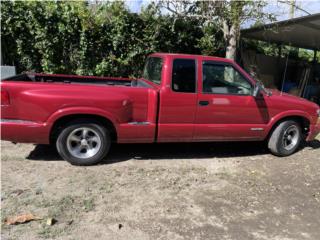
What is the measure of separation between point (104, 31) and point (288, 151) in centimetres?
601

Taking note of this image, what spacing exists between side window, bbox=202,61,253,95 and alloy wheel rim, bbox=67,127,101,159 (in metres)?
1.94

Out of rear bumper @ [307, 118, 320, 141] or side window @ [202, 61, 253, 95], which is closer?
side window @ [202, 61, 253, 95]

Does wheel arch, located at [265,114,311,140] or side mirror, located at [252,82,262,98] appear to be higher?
side mirror, located at [252,82,262,98]

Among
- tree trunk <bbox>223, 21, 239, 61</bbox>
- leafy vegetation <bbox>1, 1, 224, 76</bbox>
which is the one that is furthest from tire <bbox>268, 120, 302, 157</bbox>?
leafy vegetation <bbox>1, 1, 224, 76</bbox>

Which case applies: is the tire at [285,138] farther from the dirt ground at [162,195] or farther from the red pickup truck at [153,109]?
the dirt ground at [162,195]

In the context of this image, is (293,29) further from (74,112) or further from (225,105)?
(74,112)

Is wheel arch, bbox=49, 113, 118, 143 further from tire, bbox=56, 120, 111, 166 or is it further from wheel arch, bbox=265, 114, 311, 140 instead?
wheel arch, bbox=265, 114, 311, 140

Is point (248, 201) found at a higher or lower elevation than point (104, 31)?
lower

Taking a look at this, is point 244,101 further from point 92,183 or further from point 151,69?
point 92,183

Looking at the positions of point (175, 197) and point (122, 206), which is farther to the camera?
point (175, 197)

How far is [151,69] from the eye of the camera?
6031mm

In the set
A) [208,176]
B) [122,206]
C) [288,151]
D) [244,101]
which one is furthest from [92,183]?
[288,151]

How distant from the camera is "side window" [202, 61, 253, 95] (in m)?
5.50

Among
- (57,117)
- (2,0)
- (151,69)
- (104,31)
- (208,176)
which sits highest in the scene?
(2,0)
